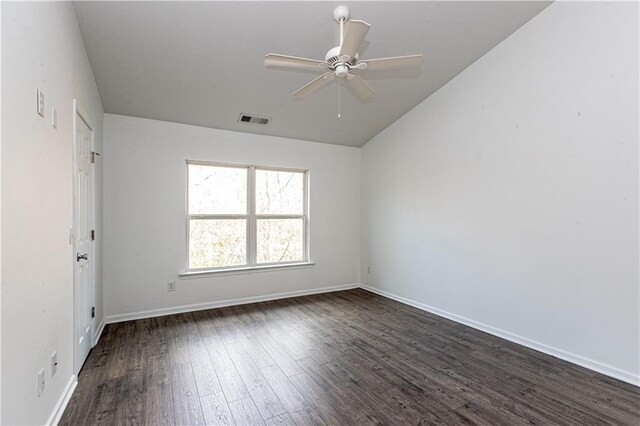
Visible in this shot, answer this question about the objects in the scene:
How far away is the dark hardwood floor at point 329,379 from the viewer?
2.07 m

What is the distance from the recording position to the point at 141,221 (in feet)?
12.8

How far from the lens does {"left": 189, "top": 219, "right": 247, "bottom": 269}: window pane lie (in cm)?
428

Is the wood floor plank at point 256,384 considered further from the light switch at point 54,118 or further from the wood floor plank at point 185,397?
the light switch at point 54,118

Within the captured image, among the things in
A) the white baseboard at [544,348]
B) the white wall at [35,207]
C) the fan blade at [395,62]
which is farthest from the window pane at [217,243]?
the fan blade at [395,62]

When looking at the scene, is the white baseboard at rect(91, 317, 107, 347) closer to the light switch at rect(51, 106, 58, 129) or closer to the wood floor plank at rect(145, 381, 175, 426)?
the wood floor plank at rect(145, 381, 175, 426)

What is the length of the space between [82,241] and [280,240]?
8.54 feet

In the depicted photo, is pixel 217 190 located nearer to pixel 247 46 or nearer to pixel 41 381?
pixel 247 46

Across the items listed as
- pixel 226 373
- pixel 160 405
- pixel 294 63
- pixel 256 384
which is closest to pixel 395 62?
pixel 294 63

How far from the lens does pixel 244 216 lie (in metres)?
4.59

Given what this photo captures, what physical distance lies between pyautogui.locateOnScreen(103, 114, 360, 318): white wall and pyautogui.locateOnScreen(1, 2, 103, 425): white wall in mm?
1545

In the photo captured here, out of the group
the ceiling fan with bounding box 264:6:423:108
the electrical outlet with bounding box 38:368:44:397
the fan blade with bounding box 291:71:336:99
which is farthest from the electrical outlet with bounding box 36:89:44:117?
the fan blade with bounding box 291:71:336:99

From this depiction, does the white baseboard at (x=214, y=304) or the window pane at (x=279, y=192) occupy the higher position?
the window pane at (x=279, y=192)

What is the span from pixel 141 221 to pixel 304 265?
7.69 ft

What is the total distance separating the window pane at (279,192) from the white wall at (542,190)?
5.78 ft
